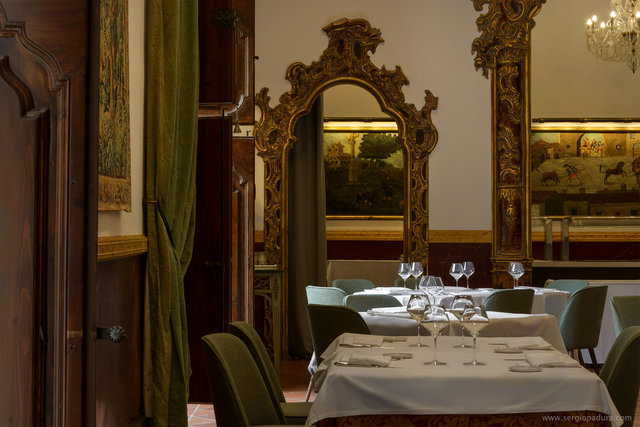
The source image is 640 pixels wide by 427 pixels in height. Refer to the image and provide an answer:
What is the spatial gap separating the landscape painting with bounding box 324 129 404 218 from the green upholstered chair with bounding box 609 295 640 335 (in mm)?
6516

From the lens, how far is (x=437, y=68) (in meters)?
8.45

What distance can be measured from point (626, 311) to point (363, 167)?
22.6 ft

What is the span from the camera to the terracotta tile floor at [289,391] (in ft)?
17.9

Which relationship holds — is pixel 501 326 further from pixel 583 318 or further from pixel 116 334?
pixel 116 334

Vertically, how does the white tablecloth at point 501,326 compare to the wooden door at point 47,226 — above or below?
below

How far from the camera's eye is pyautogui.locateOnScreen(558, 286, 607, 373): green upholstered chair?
6.48m

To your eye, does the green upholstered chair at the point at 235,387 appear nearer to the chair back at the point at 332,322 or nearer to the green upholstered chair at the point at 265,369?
the green upholstered chair at the point at 265,369

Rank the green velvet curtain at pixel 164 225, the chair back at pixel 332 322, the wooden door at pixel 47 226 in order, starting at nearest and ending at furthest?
the wooden door at pixel 47 226
the green velvet curtain at pixel 164 225
the chair back at pixel 332 322

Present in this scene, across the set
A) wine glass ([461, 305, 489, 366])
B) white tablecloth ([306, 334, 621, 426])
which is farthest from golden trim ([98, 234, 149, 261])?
wine glass ([461, 305, 489, 366])

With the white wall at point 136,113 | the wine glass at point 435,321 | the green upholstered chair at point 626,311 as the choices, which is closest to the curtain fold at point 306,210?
the green upholstered chair at point 626,311

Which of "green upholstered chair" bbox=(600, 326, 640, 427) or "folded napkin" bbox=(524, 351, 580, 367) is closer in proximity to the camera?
"folded napkin" bbox=(524, 351, 580, 367)

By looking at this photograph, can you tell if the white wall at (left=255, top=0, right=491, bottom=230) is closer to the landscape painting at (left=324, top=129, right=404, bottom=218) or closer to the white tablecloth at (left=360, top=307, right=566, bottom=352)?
the landscape painting at (left=324, top=129, right=404, bottom=218)

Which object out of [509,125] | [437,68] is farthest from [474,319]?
[437,68]

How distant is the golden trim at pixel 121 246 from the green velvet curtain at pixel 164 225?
16 centimetres
